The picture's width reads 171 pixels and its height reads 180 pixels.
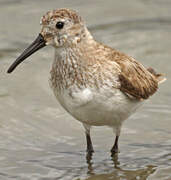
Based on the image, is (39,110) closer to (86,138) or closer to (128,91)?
(86,138)

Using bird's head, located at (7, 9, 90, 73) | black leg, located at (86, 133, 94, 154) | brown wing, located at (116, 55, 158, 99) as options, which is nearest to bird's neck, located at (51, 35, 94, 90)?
bird's head, located at (7, 9, 90, 73)

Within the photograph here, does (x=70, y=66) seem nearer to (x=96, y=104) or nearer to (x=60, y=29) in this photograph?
(x=60, y=29)

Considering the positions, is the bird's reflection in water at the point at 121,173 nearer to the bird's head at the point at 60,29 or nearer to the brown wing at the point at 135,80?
the brown wing at the point at 135,80

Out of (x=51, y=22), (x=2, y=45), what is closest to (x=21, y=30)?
(x=2, y=45)

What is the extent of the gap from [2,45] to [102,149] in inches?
188

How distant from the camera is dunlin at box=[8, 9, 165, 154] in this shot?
25.7ft

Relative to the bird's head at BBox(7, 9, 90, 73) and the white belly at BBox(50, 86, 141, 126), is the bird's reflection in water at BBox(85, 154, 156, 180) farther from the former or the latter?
the bird's head at BBox(7, 9, 90, 73)

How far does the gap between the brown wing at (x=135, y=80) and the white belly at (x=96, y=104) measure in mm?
147

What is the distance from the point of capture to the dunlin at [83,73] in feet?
25.7

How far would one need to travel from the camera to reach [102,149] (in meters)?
9.37

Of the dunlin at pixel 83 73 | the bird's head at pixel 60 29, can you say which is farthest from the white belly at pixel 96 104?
the bird's head at pixel 60 29

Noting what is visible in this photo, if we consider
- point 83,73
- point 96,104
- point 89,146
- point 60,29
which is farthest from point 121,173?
point 60,29

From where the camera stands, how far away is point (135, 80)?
864 centimetres

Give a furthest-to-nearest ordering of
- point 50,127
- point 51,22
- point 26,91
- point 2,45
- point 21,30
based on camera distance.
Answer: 1. point 21,30
2. point 2,45
3. point 26,91
4. point 50,127
5. point 51,22
